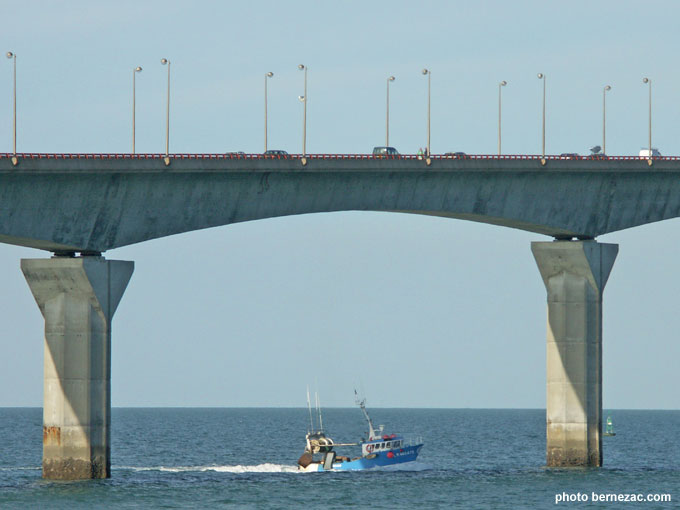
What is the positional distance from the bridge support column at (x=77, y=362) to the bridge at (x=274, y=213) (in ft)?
0.24

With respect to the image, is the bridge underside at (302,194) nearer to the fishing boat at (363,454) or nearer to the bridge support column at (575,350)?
the bridge support column at (575,350)

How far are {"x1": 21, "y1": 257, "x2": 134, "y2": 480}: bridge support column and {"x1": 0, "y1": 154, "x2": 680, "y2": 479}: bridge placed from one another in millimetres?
72

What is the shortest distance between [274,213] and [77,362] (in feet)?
43.8

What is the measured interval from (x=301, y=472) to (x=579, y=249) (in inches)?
884

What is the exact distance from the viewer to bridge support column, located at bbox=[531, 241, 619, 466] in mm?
88188

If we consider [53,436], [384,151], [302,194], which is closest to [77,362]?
[53,436]

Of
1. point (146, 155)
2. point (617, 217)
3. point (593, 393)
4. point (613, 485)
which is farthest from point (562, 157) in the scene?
point (146, 155)

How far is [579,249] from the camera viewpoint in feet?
290

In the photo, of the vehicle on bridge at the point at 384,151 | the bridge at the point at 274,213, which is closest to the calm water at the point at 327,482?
the bridge at the point at 274,213

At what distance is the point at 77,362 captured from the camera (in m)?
76.2

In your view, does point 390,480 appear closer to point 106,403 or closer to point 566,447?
point 566,447

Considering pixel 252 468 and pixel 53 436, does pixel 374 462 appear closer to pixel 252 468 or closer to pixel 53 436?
pixel 252 468

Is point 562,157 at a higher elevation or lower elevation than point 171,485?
higher

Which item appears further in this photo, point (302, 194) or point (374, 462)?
point (374, 462)
